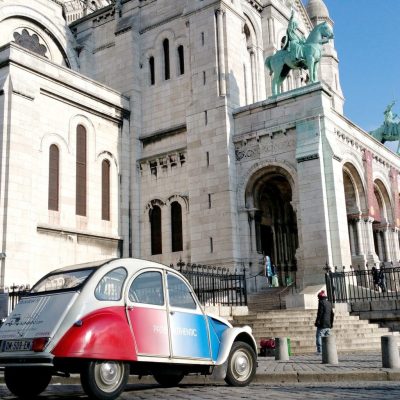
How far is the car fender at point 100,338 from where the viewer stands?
7.41 meters

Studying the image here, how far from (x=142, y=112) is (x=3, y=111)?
8819 millimetres

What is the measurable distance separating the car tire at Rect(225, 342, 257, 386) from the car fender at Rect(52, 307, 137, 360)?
2148 millimetres

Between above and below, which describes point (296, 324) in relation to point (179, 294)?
below

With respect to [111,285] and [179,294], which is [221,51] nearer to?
[179,294]

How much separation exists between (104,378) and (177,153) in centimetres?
2083

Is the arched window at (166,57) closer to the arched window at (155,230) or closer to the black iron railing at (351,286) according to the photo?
the arched window at (155,230)

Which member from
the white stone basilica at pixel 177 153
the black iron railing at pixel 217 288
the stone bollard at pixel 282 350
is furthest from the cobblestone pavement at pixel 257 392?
the white stone basilica at pixel 177 153

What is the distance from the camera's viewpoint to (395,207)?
30.3 m

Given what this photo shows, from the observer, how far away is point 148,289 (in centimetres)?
879

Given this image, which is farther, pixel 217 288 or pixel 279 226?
A: pixel 279 226

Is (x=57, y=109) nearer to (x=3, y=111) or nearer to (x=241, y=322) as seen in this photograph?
(x=3, y=111)

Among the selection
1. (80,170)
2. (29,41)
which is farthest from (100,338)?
(29,41)

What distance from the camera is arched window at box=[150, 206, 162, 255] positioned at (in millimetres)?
27844

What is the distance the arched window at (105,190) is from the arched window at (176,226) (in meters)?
3.20
